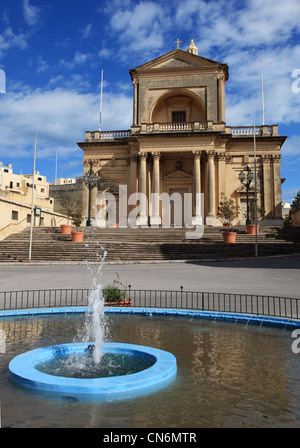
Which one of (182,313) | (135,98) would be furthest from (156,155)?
(182,313)

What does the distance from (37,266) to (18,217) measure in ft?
35.6

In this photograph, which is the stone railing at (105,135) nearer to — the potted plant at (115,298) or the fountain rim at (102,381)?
the potted plant at (115,298)

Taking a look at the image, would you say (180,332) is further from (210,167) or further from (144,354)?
(210,167)

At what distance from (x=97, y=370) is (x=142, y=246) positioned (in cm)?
1684

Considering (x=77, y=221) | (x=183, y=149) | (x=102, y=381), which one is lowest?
(x=102, y=381)

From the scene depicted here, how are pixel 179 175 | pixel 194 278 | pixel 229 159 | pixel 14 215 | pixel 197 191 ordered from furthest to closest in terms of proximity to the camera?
pixel 179 175, pixel 229 159, pixel 197 191, pixel 14 215, pixel 194 278

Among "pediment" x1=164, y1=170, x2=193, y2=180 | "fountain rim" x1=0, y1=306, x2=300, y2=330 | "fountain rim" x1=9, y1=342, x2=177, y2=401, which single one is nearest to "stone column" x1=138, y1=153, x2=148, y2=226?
"pediment" x1=164, y1=170, x2=193, y2=180

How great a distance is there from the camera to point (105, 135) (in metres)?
35.7

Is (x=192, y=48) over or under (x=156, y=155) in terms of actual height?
over

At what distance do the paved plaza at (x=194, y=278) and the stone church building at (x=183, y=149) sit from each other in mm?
12817

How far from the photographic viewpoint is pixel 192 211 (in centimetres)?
3291

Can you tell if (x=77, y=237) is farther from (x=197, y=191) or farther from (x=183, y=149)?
(x=183, y=149)

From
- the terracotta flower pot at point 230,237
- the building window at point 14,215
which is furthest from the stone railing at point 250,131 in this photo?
the building window at point 14,215
